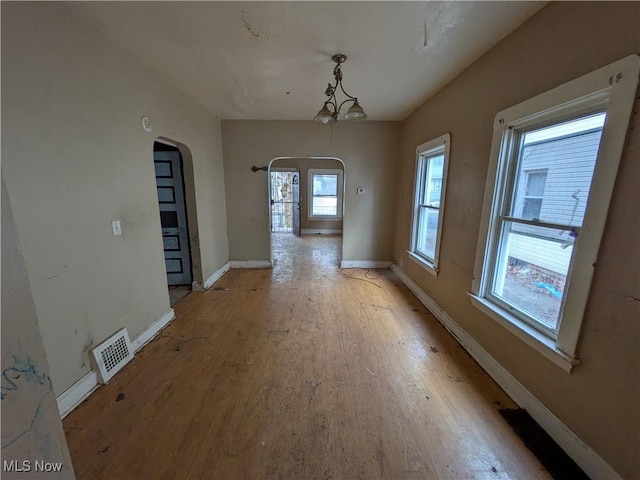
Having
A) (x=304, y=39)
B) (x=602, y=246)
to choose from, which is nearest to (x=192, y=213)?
(x=304, y=39)

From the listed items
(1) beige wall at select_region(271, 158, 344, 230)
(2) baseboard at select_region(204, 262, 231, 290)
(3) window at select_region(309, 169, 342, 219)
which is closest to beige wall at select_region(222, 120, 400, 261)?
(2) baseboard at select_region(204, 262, 231, 290)

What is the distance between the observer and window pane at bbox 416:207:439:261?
10.5ft

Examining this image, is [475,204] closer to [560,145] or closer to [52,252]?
[560,145]

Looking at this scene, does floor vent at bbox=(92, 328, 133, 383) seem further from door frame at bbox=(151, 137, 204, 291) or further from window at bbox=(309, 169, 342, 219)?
window at bbox=(309, 169, 342, 219)

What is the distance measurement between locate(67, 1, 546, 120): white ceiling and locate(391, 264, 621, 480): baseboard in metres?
2.38

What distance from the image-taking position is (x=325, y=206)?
8.13 metres

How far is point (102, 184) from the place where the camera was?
184cm

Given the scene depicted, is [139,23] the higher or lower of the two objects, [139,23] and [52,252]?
the higher

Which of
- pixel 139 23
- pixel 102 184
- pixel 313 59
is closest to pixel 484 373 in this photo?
pixel 313 59

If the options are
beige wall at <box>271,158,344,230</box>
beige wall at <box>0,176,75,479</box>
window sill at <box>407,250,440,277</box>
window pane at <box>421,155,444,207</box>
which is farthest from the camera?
beige wall at <box>271,158,344,230</box>

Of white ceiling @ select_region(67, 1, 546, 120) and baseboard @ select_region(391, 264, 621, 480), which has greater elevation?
white ceiling @ select_region(67, 1, 546, 120)

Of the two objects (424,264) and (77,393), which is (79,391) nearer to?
(77,393)

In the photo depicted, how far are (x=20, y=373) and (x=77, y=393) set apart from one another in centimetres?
139

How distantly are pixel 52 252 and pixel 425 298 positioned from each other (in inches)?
134
